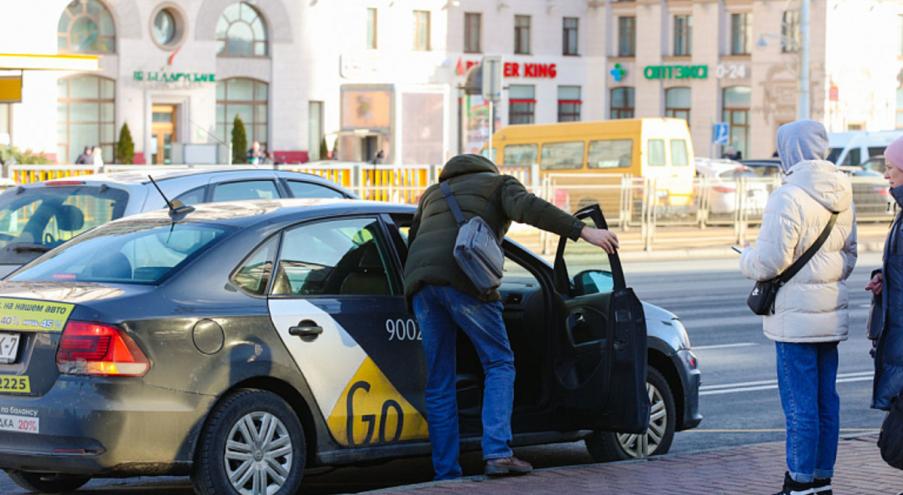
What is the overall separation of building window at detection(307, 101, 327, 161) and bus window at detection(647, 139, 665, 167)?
25.0m

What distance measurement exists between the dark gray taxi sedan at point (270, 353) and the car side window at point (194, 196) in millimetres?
3703

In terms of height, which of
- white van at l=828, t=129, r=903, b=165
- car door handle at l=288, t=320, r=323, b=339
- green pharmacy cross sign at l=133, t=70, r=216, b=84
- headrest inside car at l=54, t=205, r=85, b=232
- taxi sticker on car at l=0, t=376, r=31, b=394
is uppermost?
green pharmacy cross sign at l=133, t=70, r=216, b=84

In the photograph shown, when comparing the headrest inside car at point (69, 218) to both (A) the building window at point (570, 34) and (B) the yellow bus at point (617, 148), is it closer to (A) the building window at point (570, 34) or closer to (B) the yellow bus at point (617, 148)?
(B) the yellow bus at point (617, 148)

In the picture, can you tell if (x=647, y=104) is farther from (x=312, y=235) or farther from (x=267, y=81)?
(x=312, y=235)

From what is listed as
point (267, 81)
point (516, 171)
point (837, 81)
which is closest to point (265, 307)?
point (516, 171)

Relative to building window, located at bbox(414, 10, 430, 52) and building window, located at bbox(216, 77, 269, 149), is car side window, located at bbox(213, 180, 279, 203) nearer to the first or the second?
building window, located at bbox(216, 77, 269, 149)

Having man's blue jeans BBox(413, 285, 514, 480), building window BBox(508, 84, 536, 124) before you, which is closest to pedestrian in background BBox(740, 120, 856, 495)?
man's blue jeans BBox(413, 285, 514, 480)

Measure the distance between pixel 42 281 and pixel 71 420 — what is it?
98cm

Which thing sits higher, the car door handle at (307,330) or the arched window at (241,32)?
the arched window at (241,32)

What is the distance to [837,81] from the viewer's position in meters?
64.6

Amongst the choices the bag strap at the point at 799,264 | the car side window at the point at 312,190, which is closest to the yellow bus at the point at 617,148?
the car side window at the point at 312,190

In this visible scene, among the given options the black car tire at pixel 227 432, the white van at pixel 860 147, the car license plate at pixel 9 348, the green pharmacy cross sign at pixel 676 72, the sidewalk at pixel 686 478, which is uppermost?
the green pharmacy cross sign at pixel 676 72

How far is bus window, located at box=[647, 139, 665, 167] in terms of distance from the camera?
1528 inches

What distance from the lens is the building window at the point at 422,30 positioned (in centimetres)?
6500
